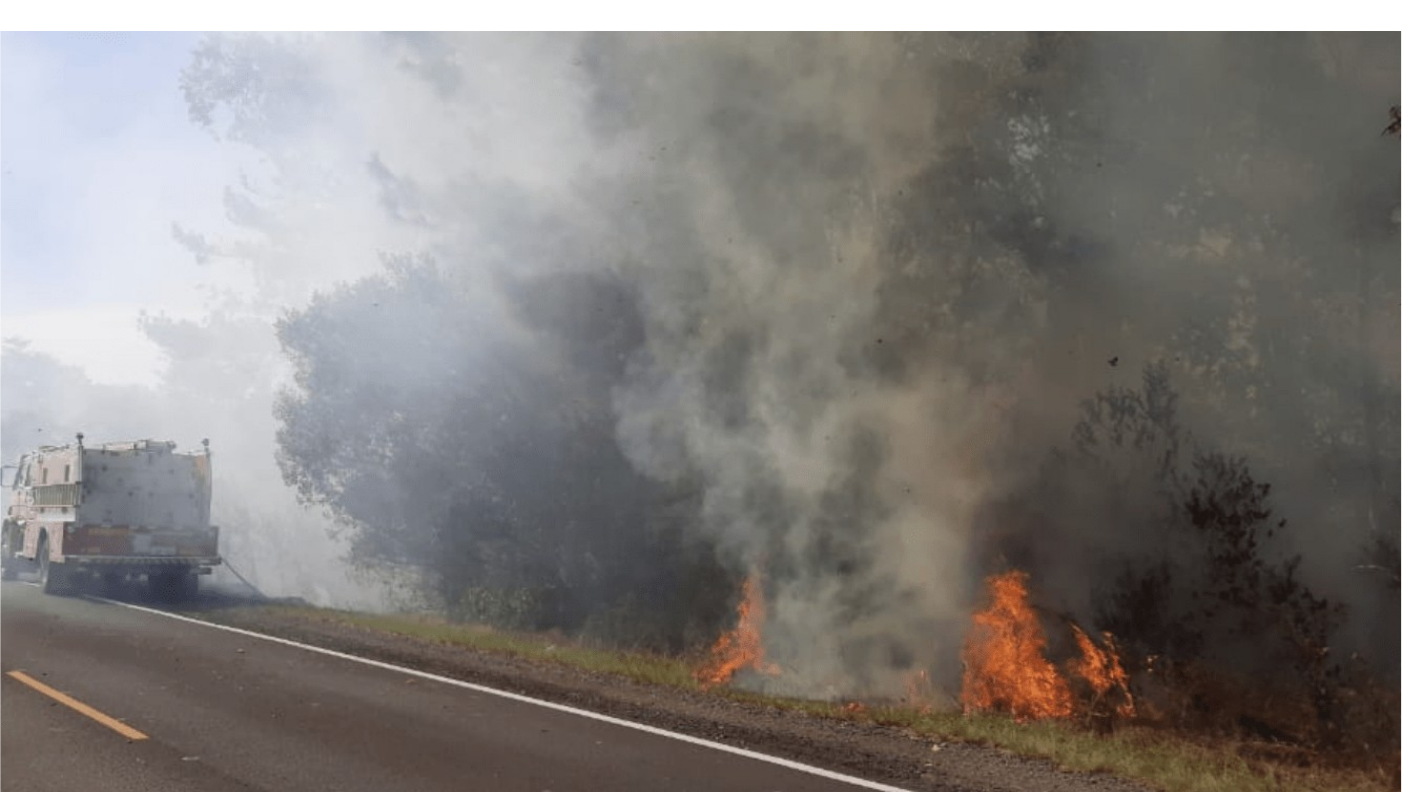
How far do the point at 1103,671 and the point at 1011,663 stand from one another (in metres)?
0.81

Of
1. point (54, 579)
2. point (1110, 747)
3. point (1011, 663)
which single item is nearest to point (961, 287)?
point (1011, 663)

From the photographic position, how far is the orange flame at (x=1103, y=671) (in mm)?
9727

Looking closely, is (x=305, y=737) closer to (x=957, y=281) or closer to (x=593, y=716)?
(x=593, y=716)

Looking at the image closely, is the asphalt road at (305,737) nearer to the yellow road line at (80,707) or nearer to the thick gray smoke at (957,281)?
the yellow road line at (80,707)

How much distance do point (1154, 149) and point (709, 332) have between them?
20.0ft

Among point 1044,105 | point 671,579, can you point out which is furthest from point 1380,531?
point 671,579

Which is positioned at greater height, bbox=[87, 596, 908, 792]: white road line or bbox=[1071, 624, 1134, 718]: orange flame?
bbox=[1071, 624, 1134, 718]: orange flame

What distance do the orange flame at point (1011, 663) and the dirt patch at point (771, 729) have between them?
1584 millimetres

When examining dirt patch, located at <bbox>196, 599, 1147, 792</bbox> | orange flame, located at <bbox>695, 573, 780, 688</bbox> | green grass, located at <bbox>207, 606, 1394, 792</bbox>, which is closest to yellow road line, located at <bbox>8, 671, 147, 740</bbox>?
dirt patch, located at <bbox>196, 599, 1147, 792</bbox>

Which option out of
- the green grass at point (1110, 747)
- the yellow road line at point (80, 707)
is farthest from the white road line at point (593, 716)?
the yellow road line at point (80, 707)

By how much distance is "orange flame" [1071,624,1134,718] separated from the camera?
31.9 feet

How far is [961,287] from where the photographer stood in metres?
13.4

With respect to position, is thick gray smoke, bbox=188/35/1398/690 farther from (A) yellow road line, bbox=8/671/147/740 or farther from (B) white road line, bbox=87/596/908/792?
(A) yellow road line, bbox=8/671/147/740

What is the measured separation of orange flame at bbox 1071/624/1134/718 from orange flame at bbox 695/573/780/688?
3.09 meters
